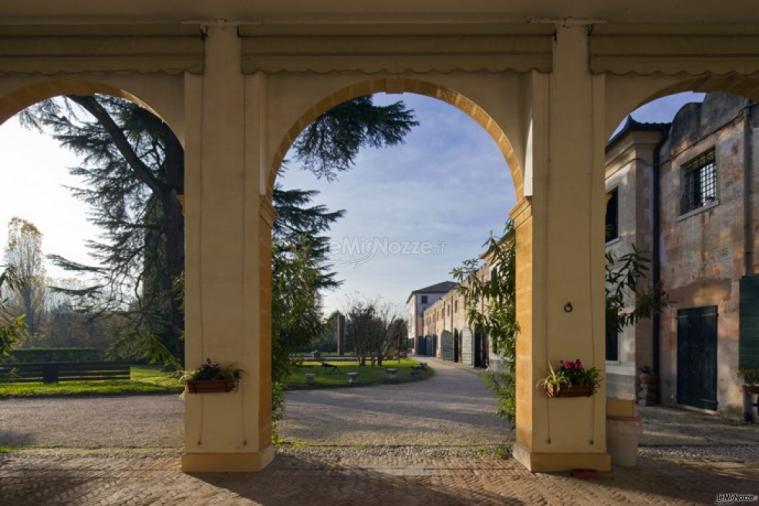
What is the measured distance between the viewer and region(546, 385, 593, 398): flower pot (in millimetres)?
4906

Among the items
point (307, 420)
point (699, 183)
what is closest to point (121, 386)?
point (307, 420)

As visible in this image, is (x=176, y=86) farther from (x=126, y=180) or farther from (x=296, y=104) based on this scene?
(x=126, y=180)

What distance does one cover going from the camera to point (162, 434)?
7.46m

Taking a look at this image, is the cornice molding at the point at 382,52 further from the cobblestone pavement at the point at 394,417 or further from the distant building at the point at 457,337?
the distant building at the point at 457,337

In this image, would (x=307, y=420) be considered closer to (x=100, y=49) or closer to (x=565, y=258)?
(x=565, y=258)

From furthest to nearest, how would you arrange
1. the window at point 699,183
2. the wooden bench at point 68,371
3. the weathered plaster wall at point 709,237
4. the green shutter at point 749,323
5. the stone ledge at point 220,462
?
1. the wooden bench at point 68,371
2. the window at point 699,183
3. the weathered plaster wall at point 709,237
4. the green shutter at point 749,323
5. the stone ledge at point 220,462

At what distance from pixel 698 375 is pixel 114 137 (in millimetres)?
16002

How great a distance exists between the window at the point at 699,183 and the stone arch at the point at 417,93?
233 inches

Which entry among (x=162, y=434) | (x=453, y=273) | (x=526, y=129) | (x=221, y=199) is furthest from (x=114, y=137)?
(x=526, y=129)

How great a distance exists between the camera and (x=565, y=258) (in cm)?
525

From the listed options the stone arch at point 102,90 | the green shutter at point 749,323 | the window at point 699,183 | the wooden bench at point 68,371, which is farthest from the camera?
the wooden bench at point 68,371

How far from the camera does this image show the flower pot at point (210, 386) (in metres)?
5.00

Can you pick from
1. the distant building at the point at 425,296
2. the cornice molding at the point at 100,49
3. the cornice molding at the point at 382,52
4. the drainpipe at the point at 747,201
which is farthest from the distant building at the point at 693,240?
the distant building at the point at 425,296

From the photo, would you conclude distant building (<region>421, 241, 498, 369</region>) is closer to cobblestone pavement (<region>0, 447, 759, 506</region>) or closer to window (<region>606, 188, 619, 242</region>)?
window (<region>606, 188, 619, 242</region>)
